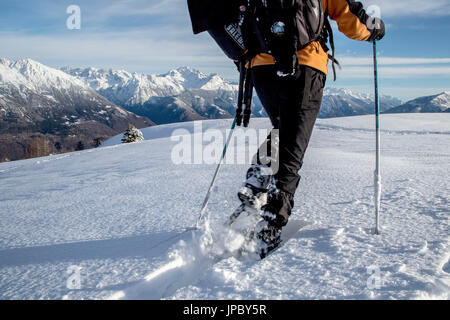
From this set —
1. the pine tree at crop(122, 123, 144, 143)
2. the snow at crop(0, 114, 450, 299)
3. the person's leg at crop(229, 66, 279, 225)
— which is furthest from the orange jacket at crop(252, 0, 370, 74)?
the pine tree at crop(122, 123, 144, 143)

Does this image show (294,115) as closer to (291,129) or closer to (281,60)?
(291,129)

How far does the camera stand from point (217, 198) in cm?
287

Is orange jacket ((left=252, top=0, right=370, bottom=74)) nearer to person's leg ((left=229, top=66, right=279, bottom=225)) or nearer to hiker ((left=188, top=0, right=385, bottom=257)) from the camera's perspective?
hiker ((left=188, top=0, right=385, bottom=257))

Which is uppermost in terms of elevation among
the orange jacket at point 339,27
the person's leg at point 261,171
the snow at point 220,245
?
the orange jacket at point 339,27

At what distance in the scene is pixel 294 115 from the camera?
1.87m

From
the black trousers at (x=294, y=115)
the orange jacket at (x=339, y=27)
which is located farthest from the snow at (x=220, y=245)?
the orange jacket at (x=339, y=27)

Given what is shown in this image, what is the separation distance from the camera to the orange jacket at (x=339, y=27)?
1.85 m

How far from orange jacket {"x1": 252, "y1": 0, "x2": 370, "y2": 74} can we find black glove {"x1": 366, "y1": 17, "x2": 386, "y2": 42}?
0.04 meters

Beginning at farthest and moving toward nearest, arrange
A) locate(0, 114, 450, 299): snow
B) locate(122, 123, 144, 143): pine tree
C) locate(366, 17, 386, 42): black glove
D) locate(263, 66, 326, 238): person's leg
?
locate(122, 123, 144, 143): pine tree → locate(366, 17, 386, 42): black glove → locate(263, 66, 326, 238): person's leg → locate(0, 114, 450, 299): snow

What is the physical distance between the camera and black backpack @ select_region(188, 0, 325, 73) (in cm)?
172

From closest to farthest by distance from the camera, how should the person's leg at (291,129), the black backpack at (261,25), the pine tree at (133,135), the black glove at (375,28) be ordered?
the black backpack at (261,25) → the person's leg at (291,129) → the black glove at (375,28) → the pine tree at (133,135)

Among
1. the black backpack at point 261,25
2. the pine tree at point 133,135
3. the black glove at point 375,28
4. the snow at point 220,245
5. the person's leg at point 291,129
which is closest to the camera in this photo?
the snow at point 220,245

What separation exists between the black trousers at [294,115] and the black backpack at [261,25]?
0.16 m

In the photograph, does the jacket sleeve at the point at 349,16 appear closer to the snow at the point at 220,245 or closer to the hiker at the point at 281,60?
the hiker at the point at 281,60
